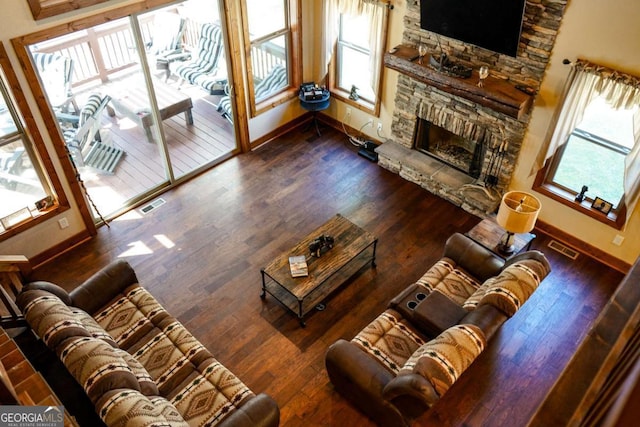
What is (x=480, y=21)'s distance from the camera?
5148 mm

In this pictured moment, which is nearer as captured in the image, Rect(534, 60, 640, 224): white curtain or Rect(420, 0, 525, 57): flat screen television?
Rect(534, 60, 640, 224): white curtain

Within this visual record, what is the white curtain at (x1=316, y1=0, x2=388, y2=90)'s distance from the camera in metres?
6.31

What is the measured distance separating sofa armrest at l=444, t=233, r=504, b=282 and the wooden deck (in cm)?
356

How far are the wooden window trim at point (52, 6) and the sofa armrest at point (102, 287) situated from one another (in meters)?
2.31

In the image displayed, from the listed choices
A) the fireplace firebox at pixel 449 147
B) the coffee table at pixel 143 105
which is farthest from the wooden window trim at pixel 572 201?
the coffee table at pixel 143 105

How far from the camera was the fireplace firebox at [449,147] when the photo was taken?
639cm

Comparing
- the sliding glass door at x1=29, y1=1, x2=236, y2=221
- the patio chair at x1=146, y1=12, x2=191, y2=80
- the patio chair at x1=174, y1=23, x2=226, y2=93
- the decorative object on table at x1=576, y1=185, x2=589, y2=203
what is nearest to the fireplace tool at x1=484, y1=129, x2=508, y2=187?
the decorative object on table at x1=576, y1=185, x2=589, y2=203

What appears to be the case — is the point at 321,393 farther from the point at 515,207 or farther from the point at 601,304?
the point at 601,304

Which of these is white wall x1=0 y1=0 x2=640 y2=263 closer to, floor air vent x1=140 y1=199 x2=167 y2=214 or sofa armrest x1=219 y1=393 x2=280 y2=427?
floor air vent x1=140 y1=199 x2=167 y2=214

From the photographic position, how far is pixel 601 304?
5336 millimetres

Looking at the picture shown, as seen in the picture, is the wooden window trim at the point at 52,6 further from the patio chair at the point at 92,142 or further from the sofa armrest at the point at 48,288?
the sofa armrest at the point at 48,288

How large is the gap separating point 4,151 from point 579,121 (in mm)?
5630

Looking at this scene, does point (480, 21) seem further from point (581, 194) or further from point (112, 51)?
point (112, 51)

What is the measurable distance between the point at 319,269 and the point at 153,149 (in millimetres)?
3399
